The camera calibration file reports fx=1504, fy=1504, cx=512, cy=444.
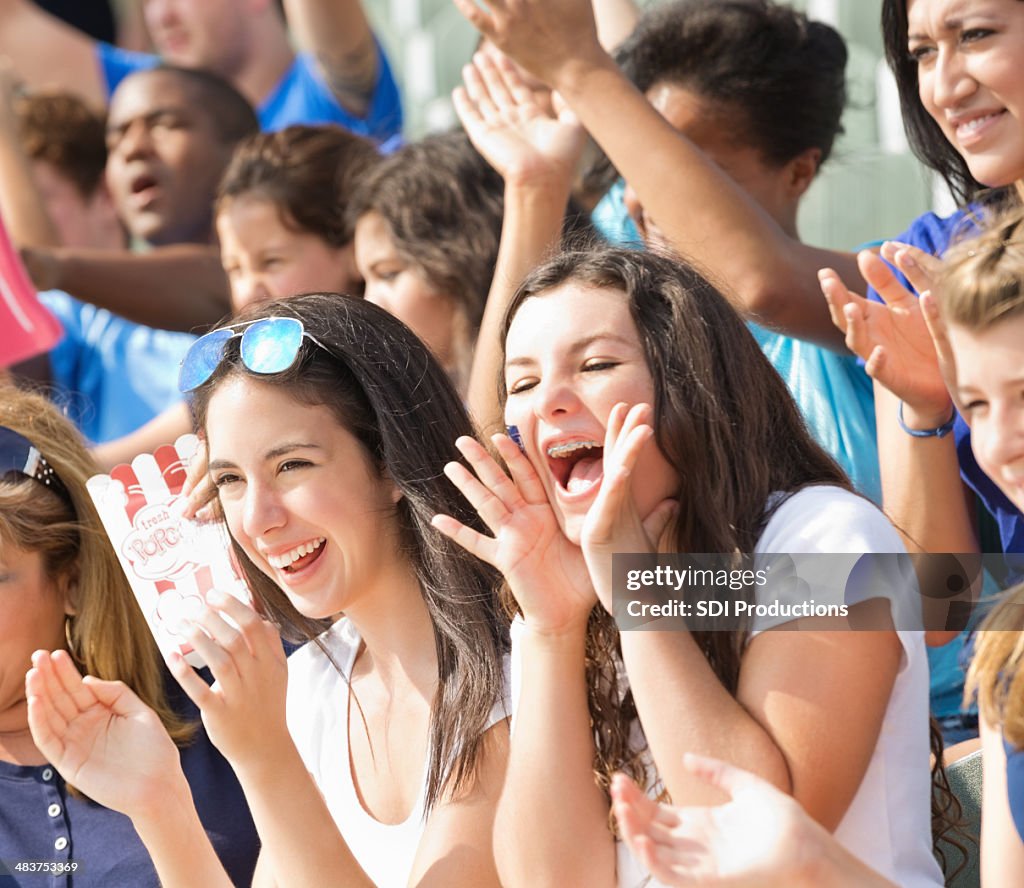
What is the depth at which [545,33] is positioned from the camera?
237 centimetres

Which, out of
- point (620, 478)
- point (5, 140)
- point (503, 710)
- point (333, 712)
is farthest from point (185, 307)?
point (620, 478)

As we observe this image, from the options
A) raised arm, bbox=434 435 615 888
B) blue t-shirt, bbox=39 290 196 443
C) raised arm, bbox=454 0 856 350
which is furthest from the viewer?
blue t-shirt, bbox=39 290 196 443

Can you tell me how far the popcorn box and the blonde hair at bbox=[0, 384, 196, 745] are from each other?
12 cm

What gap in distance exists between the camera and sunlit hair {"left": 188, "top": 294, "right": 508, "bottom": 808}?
74.8 inches

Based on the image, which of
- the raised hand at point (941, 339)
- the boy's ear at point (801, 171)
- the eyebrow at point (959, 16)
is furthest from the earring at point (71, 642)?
the eyebrow at point (959, 16)

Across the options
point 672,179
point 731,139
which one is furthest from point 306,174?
point 672,179

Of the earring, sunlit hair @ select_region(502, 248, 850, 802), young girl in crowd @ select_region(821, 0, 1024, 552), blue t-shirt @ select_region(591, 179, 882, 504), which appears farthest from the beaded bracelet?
the earring

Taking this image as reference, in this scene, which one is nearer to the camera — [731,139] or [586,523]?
[586,523]

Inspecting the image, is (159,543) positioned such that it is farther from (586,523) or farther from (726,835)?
(726,835)

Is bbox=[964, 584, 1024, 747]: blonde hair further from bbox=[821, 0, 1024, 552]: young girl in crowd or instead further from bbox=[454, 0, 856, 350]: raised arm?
bbox=[454, 0, 856, 350]: raised arm

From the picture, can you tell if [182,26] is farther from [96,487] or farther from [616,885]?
[616,885]

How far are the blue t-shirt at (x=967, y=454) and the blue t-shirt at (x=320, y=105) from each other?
1807 mm

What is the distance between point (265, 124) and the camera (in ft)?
13.9

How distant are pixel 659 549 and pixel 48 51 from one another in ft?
11.4
